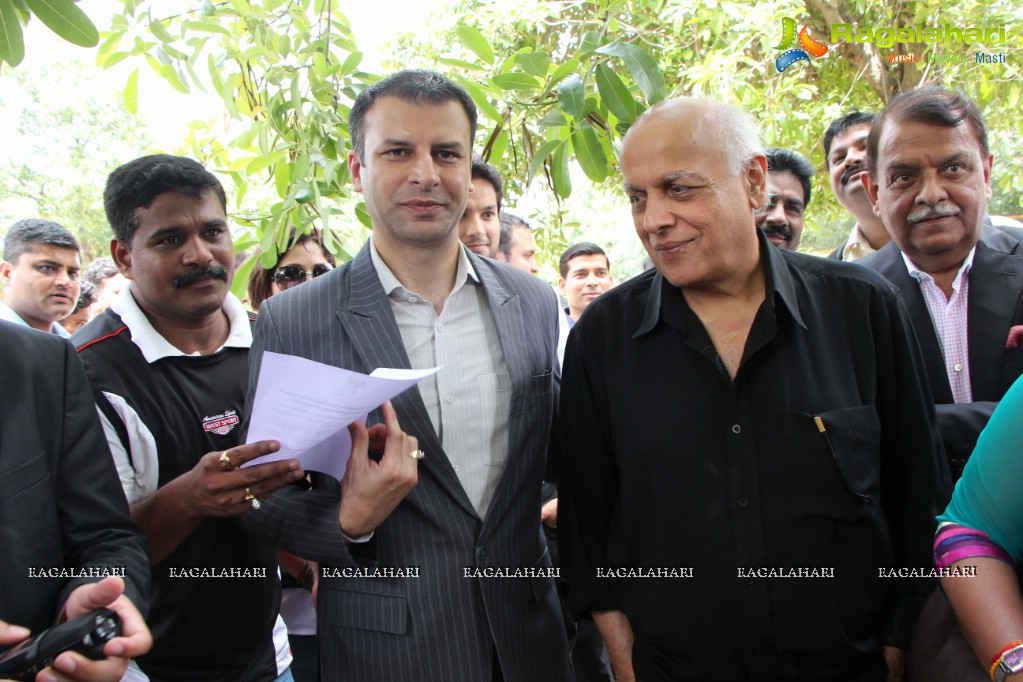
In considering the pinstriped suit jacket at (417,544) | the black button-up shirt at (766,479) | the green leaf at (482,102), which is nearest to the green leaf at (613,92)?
the green leaf at (482,102)

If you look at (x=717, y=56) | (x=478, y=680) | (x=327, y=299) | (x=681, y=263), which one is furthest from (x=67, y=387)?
(x=717, y=56)

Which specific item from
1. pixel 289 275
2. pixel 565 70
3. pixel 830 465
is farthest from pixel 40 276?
pixel 830 465

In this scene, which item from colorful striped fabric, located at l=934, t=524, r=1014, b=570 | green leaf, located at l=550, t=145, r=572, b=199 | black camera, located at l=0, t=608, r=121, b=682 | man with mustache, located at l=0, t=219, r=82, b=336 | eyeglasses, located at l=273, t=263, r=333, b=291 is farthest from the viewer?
man with mustache, located at l=0, t=219, r=82, b=336

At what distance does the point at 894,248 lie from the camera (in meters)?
2.50

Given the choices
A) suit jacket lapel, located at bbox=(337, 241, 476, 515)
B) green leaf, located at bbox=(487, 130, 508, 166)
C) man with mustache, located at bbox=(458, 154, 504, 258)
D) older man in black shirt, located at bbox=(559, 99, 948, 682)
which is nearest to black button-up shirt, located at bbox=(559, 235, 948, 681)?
older man in black shirt, located at bbox=(559, 99, 948, 682)

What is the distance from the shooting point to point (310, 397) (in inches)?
61.2

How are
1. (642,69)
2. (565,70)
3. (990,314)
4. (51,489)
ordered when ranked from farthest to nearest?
1. (565,70)
2. (642,69)
3. (990,314)
4. (51,489)

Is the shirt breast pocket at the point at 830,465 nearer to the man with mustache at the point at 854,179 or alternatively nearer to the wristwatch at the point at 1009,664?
the wristwatch at the point at 1009,664

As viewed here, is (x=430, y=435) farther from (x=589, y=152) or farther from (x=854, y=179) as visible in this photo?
(x=854, y=179)

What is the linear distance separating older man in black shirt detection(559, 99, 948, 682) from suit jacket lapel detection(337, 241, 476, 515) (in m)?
0.35

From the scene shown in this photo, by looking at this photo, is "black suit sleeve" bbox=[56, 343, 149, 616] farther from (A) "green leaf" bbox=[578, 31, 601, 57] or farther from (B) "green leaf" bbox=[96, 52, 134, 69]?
(A) "green leaf" bbox=[578, 31, 601, 57]

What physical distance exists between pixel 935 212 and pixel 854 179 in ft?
3.83

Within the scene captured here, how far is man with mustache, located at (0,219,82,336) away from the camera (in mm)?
5289

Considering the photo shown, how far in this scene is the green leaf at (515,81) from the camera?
8.57ft
